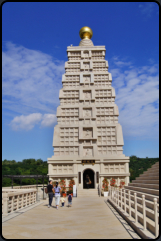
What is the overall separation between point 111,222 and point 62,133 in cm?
2609

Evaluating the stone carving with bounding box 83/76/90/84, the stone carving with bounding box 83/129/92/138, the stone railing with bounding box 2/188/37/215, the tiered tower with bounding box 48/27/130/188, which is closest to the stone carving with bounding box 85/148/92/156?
the tiered tower with bounding box 48/27/130/188

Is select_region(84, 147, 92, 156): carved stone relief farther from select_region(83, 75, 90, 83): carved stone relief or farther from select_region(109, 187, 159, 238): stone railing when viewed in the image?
select_region(109, 187, 159, 238): stone railing

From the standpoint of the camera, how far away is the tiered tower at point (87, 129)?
33750 millimetres

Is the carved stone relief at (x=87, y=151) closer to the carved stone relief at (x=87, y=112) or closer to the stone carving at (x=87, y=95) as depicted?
the carved stone relief at (x=87, y=112)

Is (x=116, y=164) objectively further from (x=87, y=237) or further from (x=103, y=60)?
(x=87, y=237)

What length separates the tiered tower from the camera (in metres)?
33.8

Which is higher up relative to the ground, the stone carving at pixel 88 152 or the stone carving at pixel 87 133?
the stone carving at pixel 87 133

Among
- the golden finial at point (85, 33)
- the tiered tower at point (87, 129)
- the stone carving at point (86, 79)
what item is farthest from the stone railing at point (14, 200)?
the golden finial at point (85, 33)

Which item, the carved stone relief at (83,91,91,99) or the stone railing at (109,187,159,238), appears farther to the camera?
the carved stone relief at (83,91,91,99)

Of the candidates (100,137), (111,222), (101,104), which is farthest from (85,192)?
(111,222)

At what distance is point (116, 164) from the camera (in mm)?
34062

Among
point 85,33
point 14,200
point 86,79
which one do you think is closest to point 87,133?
point 86,79

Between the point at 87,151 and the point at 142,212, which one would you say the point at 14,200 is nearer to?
the point at 142,212

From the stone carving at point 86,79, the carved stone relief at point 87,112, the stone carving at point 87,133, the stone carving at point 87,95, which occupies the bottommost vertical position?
the stone carving at point 87,133
